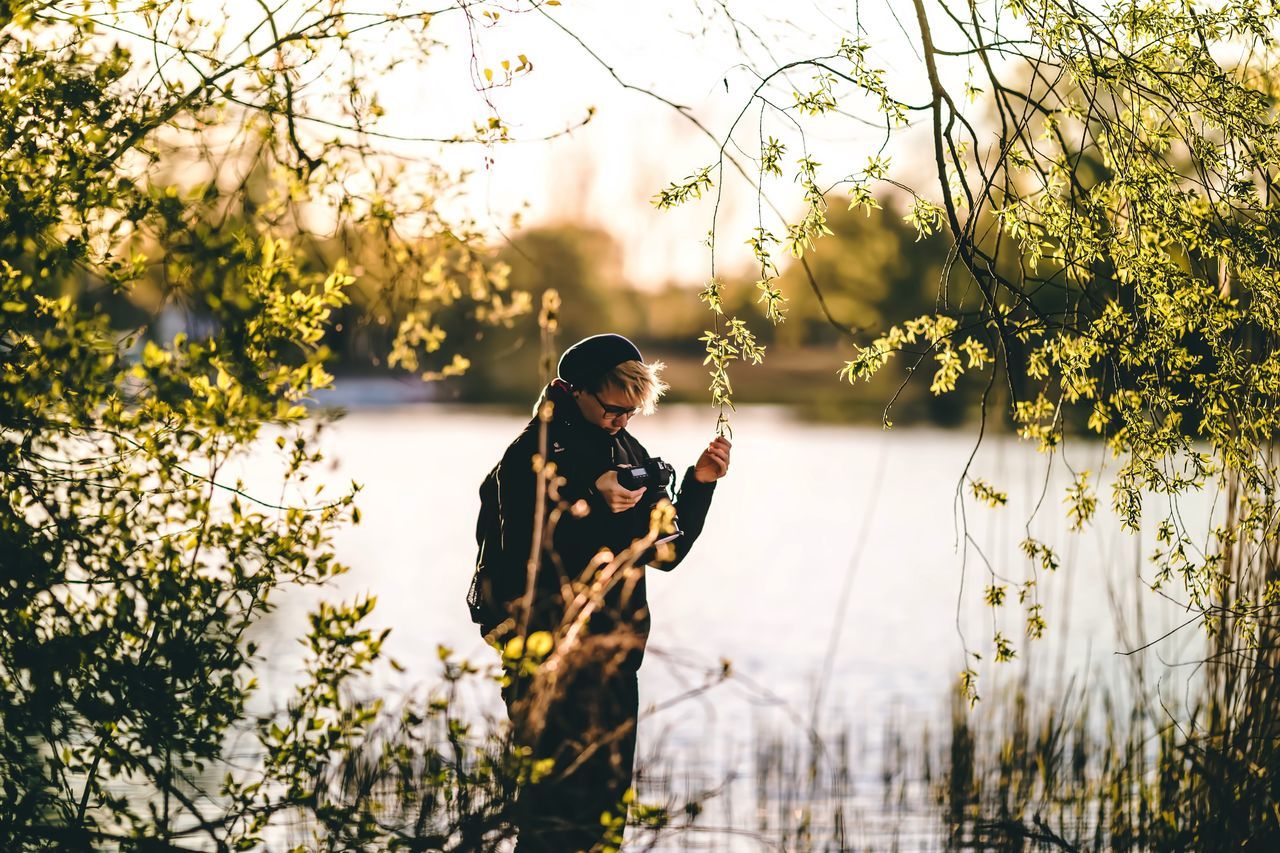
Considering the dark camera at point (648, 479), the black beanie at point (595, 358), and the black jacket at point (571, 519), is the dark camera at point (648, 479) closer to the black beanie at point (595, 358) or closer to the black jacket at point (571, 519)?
the black jacket at point (571, 519)

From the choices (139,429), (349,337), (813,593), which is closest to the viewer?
(139,429)

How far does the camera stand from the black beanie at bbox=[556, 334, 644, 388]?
3873 millimetres

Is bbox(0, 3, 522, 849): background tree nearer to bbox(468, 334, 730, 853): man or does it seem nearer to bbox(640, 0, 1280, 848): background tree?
bbox(468, 334, 730, 853): man

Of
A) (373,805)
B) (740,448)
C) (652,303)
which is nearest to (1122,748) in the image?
(373,805)

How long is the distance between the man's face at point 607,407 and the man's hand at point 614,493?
184 mm

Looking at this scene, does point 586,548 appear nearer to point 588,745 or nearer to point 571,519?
point 571,519

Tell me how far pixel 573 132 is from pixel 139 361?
6.01 feet

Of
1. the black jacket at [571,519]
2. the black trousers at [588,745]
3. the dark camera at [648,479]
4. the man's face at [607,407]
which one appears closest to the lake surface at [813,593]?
the black trousers at [588,745]

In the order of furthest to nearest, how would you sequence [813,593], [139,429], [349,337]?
1. [813,593]
2. [349,337]
3. [139,429]

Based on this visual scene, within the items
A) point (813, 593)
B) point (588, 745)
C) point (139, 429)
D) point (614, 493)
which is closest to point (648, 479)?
point (614, 493)

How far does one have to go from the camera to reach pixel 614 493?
12.4 feet

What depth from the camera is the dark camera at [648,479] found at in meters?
3.87

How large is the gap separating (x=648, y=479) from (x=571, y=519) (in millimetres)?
269

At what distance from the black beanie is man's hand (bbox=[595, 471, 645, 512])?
288 mm
